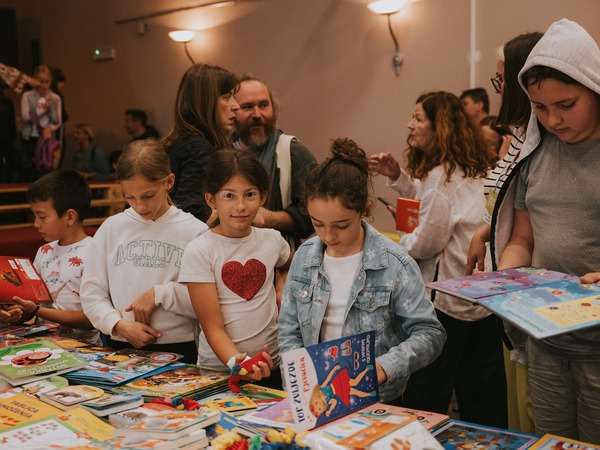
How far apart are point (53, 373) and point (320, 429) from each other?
1.00 m

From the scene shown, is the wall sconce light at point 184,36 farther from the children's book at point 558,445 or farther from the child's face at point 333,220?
the children's book at point 558,445

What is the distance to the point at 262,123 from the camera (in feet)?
10.1

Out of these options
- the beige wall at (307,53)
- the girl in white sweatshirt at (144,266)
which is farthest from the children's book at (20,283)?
the beige wall at (307,53)

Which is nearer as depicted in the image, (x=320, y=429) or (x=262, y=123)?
(x=320, y=429)

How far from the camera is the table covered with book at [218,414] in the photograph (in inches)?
55.8

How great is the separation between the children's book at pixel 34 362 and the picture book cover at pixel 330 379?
Answer: 0.92 meters

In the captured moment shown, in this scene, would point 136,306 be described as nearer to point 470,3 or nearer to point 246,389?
point 246,389

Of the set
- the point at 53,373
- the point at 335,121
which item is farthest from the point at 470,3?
the point at 53,373

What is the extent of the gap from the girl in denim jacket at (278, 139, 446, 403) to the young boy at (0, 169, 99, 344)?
1156mm

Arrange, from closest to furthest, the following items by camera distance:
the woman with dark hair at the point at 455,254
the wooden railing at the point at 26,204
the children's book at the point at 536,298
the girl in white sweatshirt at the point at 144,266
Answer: the children's book at the point at 536,298
the girl in white sweatshirt at the point at 144,266
the woman with dark hair at the point at 455,254
the wooden railing at the point at 26,204

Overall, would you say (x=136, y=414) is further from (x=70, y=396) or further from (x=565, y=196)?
(x=565, y=196)

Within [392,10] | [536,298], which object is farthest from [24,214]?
[536,298]

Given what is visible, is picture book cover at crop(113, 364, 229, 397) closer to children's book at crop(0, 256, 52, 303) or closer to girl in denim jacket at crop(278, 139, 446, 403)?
girl in denim jacket at crop(278, 139, 446, 403)

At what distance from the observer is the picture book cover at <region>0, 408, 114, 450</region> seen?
59.2 inches
